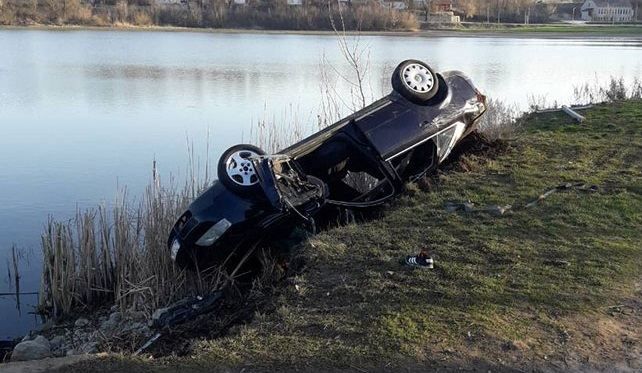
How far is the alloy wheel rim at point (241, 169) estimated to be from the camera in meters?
6.45

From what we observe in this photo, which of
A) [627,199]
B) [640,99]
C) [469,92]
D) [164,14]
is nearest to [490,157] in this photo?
[469,92]

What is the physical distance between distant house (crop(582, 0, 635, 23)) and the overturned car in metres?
88.2

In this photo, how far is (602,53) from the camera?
3359 cm

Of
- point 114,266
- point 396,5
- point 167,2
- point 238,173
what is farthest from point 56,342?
point 167,2

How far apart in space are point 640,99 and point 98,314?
11.8 meters

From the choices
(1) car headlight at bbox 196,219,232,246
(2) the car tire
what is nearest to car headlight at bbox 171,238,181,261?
(1) car headlight at bbox 196,219,232,246

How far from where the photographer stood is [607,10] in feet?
308

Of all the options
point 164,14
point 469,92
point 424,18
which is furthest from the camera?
point 424,18

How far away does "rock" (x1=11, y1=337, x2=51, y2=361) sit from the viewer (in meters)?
5.89

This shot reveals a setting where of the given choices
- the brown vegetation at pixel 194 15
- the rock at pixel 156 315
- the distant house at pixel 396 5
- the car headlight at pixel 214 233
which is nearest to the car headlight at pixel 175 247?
the car headlight at pixel 214 233

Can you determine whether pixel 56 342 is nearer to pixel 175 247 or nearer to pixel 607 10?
pixel 175 247

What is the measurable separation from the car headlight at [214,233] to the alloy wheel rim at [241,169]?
1.19ft

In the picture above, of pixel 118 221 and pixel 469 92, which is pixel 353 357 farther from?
pixel 469 92

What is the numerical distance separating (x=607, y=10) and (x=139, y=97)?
86827 mm
